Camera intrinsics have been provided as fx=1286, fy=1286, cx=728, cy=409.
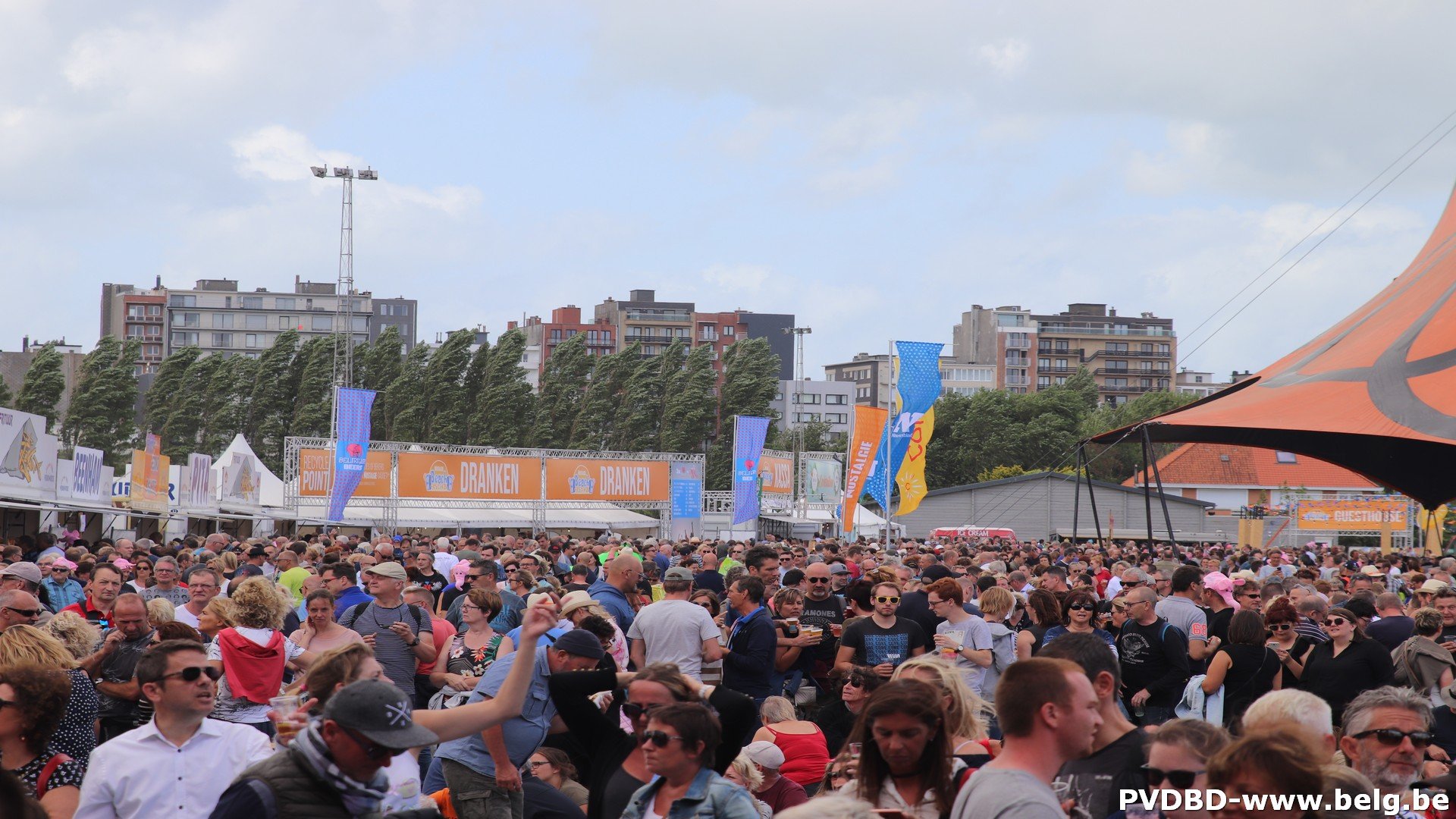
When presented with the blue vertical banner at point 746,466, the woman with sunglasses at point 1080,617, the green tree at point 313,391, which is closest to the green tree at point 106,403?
the green tree at point 313,391

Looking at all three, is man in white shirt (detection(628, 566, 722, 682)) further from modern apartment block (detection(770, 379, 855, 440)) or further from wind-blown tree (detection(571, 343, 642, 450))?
modern apartment block (detection(770, 379, 855, 440))

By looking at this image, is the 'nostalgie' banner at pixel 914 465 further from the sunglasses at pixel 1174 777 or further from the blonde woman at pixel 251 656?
the sunglasses at pixel 1174 777

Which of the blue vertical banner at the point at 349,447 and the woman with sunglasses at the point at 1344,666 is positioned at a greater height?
the blue vertical banner at the point at 349,447

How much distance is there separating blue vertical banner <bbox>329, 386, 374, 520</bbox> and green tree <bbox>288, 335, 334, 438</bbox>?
3002 cm

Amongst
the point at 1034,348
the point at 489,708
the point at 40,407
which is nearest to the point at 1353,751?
the point at 489,708

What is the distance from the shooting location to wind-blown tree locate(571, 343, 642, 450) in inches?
2403

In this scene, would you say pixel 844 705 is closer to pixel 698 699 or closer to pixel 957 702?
pixel 957 702

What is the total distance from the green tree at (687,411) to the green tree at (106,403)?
76.4ft

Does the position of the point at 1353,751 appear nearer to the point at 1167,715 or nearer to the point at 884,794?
the point at 884,794

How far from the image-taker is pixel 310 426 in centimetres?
5797

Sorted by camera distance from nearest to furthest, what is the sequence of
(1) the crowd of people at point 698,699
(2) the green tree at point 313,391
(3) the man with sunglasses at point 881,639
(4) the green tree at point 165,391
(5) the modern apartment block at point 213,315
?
(1) the crowd of people at point 698,699 < (3) the man with sunglasses at point 881,639 < (4) the green tree at point 165,391 < (2) the green tree at point 313,391 < (5) the modern apartment block at point 213,315

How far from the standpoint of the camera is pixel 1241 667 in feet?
23.3

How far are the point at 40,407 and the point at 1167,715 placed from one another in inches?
1975

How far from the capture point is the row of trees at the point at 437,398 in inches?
2120
